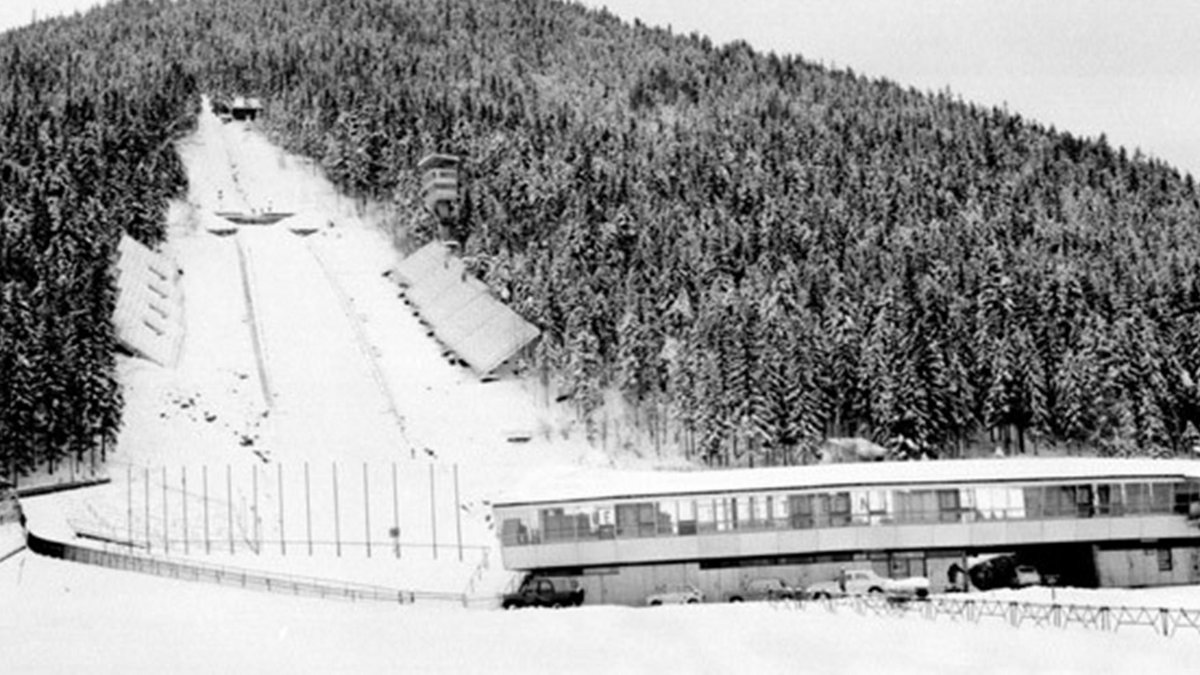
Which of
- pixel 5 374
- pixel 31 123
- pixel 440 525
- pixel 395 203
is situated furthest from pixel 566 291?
pixel 31 123

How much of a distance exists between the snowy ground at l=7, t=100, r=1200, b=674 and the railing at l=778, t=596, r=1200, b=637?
67 cm

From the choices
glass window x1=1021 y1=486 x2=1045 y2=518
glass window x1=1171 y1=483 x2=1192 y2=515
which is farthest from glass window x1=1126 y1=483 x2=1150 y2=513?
glass window x1=1021 y1=486 x2=1045 y2=518

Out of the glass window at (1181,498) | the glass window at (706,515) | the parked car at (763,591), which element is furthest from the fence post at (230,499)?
the glass window at (1181,498)

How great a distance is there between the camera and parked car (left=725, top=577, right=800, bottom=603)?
177ft

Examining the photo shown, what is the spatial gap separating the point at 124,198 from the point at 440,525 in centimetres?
7182

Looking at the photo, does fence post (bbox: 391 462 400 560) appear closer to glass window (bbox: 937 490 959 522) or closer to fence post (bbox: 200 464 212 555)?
fence post (bbox: 200 464 212 555)

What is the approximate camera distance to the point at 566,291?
118m

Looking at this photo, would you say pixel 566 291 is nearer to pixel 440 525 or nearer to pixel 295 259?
pixel 440 525

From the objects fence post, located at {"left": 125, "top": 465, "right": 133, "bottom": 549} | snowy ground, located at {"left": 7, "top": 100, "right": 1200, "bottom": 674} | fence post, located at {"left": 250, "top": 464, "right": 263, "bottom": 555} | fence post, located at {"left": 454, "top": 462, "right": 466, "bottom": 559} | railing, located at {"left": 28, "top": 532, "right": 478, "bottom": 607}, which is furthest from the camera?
fence post, located at {"left": 454, "top": 462, "right": 466, "bottom": 559}

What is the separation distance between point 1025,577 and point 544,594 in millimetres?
17870

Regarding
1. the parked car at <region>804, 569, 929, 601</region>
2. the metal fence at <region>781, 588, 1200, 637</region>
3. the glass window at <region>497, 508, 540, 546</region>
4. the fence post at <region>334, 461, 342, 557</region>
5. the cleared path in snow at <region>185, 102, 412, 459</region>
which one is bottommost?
the fence post at <region>334, 461, 342, 557</region>

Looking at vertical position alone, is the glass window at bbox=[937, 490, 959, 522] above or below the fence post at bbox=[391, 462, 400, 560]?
above

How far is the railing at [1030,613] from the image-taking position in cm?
4009

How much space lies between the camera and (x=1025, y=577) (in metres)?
57.9
